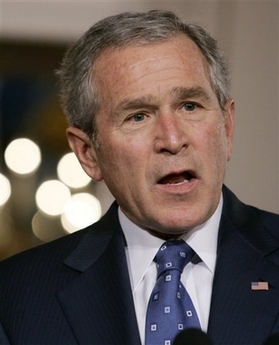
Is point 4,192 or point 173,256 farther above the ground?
point 4,192

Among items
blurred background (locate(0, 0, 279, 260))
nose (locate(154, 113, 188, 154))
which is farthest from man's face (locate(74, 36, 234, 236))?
blurred background (locate(0, 0, 279, 260))

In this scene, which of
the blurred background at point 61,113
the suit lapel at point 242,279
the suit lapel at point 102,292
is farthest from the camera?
the blurred background at point 61,113

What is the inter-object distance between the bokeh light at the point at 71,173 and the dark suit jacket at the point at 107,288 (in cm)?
150

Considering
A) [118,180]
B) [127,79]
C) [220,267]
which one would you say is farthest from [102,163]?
[220,267]

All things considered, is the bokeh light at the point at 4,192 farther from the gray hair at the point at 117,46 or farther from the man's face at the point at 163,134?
the man's face at the point at 163,134

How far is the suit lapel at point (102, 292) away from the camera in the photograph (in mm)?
1752

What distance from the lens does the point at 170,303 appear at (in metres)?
1.71

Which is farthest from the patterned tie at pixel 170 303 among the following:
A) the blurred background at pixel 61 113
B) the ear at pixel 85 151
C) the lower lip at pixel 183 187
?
the blurred background at pixel 61 113

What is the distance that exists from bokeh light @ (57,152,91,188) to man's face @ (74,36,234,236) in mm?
1625

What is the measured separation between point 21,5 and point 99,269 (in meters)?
1.81

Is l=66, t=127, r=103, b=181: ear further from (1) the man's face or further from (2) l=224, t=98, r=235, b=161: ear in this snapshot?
(2) l=224, t=98, r=235, b=161: ear

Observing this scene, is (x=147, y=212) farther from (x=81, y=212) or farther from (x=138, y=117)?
(x=81, y=212)

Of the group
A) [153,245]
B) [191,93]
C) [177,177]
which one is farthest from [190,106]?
[153,245]

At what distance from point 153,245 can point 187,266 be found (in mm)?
91
